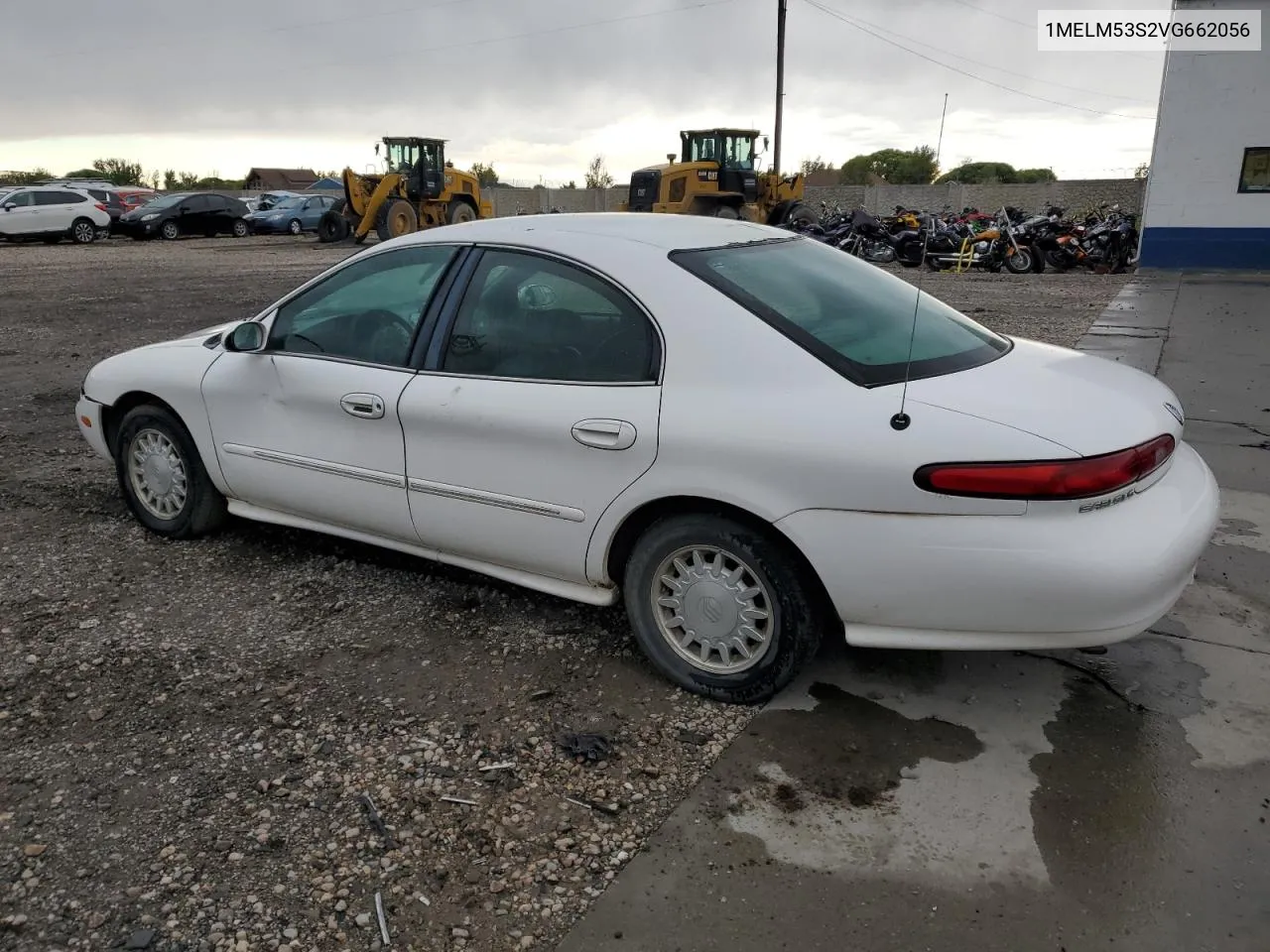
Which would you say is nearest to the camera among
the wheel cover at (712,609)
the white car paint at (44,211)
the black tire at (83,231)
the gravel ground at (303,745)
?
the gravel ground at (303,745)

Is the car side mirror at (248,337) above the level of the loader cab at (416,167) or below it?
below

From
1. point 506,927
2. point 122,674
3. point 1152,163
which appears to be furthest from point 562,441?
A: point 1152,163

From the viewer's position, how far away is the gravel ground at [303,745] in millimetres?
2418

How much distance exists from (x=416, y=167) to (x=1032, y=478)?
2618 centimetres

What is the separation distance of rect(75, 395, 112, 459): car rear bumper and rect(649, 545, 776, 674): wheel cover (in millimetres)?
3194

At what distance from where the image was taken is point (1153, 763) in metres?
2.89

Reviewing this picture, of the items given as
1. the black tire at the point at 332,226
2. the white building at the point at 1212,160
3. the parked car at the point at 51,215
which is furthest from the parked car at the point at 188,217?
the white building at the point at 1212,160

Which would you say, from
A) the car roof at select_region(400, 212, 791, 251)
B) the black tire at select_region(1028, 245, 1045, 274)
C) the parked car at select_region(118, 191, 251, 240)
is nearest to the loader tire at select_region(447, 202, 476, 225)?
the parked car at select_region(118, 191, 251, 240)

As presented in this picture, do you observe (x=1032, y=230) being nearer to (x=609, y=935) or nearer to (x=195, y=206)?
(x=609, y=935)

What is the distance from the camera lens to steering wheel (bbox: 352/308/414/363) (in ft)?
12.4

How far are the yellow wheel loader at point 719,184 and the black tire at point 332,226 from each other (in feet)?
30.3

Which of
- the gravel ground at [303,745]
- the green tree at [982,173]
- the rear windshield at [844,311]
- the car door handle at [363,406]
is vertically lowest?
the gravel ground at [303,745]

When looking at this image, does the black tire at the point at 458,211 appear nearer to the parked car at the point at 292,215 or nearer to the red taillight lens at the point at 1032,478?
the parked car at the point at 292,215

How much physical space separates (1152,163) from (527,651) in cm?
1862
